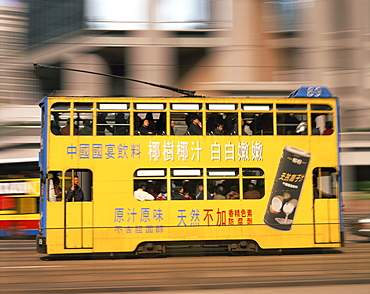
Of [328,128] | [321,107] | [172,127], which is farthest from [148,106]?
[328,128]

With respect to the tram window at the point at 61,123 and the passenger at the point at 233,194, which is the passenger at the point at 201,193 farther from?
the tram window at the point at 61,123

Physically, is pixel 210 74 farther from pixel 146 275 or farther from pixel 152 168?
pixel 146 275

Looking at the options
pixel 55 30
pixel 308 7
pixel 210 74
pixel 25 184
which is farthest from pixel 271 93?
pixel 25 184

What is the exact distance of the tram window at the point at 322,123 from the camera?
42.2ft

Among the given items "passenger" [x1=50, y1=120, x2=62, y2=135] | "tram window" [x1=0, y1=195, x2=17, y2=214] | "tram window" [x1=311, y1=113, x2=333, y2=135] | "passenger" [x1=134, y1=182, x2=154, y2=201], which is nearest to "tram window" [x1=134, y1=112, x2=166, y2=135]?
"passenger" [x1=134, y1=182, x2=154, y2=201]

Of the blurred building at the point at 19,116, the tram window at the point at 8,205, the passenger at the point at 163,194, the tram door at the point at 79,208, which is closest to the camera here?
the tram door at the point at 79,208

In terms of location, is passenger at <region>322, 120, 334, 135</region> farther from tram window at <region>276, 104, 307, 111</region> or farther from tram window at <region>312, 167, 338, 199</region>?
tram window at <region>312, 167, 338, 199</region>

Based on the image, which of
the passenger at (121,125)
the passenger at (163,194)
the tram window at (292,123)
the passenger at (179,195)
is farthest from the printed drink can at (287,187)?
the passenger at (121,125)

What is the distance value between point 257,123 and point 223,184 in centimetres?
166

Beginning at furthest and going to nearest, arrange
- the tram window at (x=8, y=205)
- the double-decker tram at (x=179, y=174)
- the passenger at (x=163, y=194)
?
the tram window at (x=8, y=205) < the passenger at (x=163, y=194) < the double-decker tram at (x=179, y=174)

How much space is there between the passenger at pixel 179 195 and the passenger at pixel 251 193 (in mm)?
1342

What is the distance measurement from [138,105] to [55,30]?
1096 inches

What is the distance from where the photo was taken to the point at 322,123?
13.0 meters

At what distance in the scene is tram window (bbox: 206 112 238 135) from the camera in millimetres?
12602
